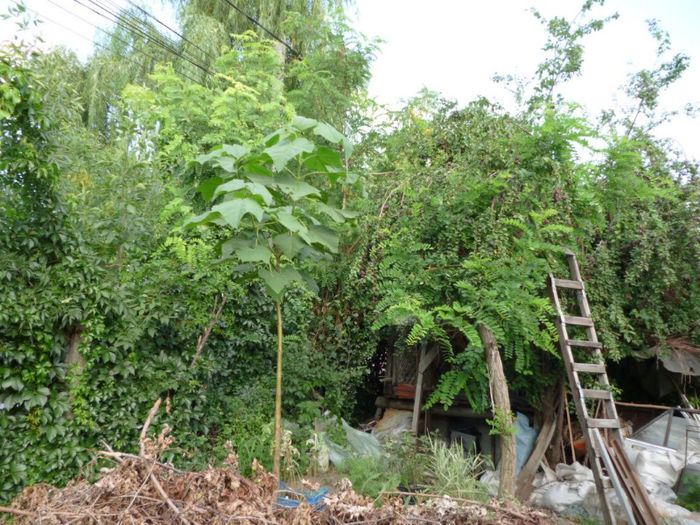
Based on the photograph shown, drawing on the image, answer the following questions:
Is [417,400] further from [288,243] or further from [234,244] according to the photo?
[234,244]

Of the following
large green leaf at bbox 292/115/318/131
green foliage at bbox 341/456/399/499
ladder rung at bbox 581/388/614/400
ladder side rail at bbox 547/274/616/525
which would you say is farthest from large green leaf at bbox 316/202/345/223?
ladder rung at bbox 581/388/614/400

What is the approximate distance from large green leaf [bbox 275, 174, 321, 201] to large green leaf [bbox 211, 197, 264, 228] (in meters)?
0.25

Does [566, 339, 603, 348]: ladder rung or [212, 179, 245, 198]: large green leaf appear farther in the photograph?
[566, 339, 603, 348]: ladder rung

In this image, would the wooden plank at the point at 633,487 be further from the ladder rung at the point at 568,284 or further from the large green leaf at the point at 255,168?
the large green leaf at the point at 255,168

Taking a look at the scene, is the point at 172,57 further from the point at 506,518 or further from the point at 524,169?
the point at 506,518

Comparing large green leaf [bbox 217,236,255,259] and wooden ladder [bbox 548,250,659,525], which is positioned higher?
large green leaf [bbox 217,236,255,259]

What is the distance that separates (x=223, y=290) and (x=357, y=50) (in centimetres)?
451

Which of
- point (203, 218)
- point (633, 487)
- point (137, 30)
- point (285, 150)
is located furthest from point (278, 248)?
point (137, 30)

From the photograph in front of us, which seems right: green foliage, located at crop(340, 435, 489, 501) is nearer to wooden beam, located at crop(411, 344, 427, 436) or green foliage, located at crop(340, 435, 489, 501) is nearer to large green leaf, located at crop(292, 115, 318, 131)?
wooden beam, located at crop(411, 344, 427, 436)

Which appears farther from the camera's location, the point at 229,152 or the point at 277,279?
the point at 277,279

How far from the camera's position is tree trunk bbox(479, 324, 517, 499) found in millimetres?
4410

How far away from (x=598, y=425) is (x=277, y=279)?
325 cm

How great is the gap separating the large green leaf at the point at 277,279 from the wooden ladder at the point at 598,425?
2902 millimetres

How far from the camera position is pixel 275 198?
2.74m
